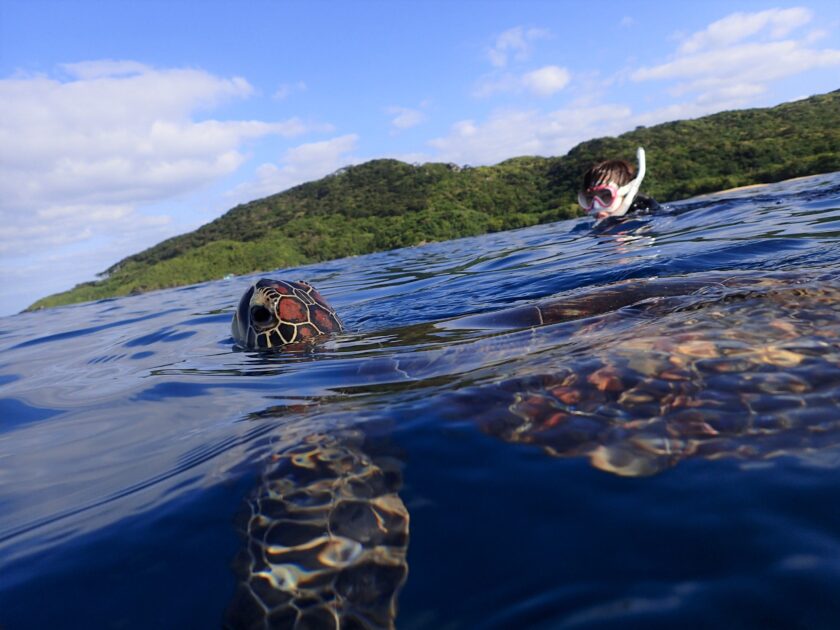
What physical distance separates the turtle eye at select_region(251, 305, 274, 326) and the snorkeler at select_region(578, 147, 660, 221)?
26.2 feet

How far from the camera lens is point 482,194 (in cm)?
6706

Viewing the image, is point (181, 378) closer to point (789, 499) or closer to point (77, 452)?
point (77, 452)

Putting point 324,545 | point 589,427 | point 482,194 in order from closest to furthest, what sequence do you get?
point 324,545 < point 589,427 < point 482,194

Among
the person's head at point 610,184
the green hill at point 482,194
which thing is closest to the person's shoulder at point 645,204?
the person's head at point 610,184

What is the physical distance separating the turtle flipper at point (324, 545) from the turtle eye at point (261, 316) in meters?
2.41

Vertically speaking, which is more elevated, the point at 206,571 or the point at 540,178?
the point at 540,178

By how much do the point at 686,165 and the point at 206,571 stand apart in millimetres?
53232

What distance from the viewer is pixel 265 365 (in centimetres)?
336

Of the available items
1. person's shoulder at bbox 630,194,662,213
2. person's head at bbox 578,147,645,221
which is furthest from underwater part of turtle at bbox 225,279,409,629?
person's shoulder at bbox 630,194,662,213

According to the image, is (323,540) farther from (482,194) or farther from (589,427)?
(482,194)

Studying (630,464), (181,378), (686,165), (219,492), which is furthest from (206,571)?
(686,165)

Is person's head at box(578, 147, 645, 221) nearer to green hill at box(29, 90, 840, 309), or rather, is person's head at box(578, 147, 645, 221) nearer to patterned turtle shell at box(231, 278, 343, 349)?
patterned turtle shell at box(231, 278, 343, 349)

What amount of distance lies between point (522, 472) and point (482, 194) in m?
67.8

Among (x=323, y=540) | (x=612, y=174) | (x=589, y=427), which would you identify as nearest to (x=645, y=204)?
(x=612, y=174)
